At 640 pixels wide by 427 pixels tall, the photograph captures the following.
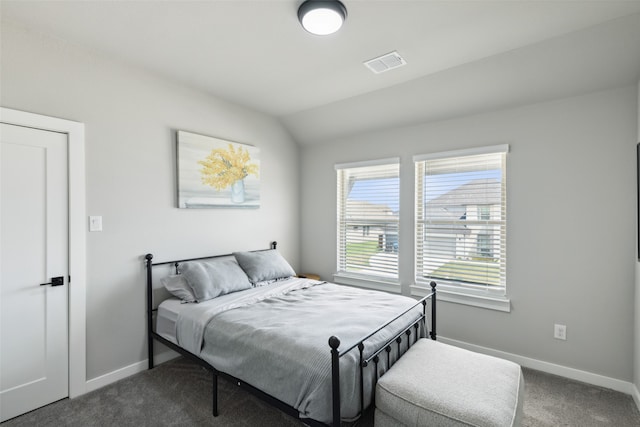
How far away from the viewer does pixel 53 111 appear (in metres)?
2.29

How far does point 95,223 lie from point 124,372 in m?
1.29

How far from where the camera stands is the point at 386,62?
256 centimetres

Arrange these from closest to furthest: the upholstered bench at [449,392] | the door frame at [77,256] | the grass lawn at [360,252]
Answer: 1. the upholstered bench at [449,392]
2. the door frame at [77,256]
3. the grass lawn at [360,252]

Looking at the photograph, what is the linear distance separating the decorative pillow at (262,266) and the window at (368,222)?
0.94 m

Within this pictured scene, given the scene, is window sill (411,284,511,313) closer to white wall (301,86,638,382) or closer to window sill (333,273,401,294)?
white wall (301,86,638,382)

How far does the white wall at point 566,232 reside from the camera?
2439 mm

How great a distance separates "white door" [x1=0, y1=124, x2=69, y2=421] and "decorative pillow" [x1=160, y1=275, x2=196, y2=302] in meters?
0.70

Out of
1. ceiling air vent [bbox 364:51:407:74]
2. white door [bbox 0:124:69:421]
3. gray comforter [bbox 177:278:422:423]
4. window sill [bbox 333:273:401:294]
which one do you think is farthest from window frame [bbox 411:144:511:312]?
white door [bbox 0:124:69:421]

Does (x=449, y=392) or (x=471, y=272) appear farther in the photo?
(x=471, y=272)

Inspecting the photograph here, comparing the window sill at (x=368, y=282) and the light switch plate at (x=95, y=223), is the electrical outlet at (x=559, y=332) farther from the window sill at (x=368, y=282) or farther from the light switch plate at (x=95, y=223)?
the light switch plate at (x=95, y=223)

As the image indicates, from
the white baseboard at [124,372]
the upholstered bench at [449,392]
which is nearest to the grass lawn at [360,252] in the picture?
the upholstered bench at [449,392]

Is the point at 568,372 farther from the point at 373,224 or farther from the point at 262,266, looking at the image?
the point at 262,266

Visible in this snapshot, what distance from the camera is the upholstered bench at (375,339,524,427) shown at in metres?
1.42

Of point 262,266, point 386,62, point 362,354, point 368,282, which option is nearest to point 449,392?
point 362,354
